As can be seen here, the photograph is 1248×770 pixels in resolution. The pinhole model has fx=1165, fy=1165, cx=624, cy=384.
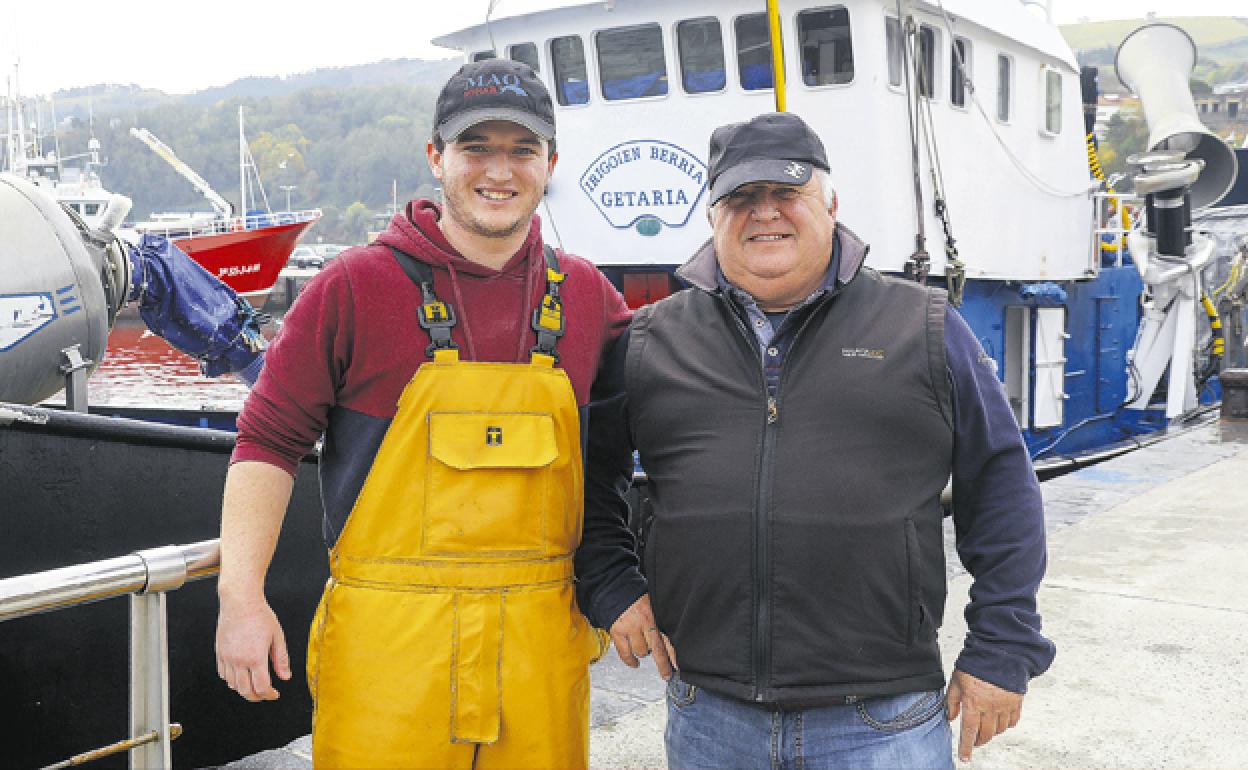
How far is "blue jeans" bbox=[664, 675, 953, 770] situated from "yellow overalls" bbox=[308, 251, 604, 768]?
1.08 feet

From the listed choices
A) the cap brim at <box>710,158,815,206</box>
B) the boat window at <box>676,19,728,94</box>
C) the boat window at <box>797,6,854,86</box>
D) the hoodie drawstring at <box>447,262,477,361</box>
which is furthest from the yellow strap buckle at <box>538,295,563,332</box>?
the boat window at <box>676,19,728,94</box>

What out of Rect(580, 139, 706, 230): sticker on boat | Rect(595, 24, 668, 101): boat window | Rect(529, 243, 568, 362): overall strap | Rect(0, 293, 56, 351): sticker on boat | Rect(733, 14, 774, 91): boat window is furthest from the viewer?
Rect(595, 24, 668, 101): boat window

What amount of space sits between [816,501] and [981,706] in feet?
1.58

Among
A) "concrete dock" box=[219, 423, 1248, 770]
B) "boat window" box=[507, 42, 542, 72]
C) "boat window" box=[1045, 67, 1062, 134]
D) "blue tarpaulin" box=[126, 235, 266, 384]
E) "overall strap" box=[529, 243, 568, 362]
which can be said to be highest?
"boat window" box=[507, 42, 542, 72]

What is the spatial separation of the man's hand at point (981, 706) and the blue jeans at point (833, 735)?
0.14 ft

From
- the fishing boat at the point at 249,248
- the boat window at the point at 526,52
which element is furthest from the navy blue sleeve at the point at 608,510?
the fishing boat at the point at 249,248

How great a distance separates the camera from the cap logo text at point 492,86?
224cm

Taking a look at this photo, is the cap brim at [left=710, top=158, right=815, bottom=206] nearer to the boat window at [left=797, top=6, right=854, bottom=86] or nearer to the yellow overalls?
the yellow overalls

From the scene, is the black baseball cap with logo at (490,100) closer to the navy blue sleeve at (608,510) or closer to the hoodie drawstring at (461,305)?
the hoodie drawstring at (461,305)

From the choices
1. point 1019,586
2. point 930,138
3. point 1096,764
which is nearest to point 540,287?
point 1019,586

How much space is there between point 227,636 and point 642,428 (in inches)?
33.4

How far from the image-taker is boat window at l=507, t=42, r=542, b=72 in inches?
397

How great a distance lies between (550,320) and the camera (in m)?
2.24

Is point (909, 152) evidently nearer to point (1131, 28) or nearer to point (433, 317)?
point (433, 317)
